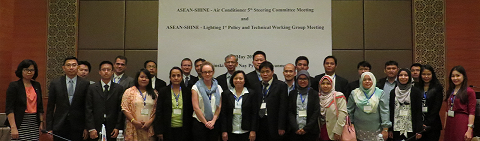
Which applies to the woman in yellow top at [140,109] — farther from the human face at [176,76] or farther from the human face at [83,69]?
the human face at [83,69]

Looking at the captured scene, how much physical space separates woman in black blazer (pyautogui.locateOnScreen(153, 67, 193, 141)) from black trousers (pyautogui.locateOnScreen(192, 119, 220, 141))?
102 millimetres

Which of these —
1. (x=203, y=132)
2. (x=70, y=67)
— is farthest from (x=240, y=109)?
(x=70, y=67)

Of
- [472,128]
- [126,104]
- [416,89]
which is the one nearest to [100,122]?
[126,104]

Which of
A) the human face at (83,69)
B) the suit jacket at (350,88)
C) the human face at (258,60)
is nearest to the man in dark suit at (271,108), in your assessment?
the human face at (258,60)

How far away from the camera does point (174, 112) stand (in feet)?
13.9

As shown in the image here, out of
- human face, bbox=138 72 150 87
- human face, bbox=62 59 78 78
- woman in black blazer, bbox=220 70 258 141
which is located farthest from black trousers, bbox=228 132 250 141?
Result: human face, bbox=62 59 78 78

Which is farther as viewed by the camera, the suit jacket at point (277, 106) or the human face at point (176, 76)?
the human face at point (176, 76)

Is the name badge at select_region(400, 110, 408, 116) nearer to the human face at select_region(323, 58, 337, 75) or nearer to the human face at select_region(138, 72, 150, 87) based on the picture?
the human face at select_region(323, 58, 337, 75)

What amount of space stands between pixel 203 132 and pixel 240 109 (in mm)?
435

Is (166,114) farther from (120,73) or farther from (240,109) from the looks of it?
(120,73)

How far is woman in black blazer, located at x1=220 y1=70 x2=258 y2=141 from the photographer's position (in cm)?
413

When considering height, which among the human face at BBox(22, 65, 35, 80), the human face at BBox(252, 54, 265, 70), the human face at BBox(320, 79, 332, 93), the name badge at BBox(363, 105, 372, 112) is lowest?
the name badge at BBox(363, 105, 372, 112)

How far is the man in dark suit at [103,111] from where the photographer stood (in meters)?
4.29

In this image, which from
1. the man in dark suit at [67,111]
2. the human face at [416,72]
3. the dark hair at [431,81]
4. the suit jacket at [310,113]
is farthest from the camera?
the human face at [416,72]
